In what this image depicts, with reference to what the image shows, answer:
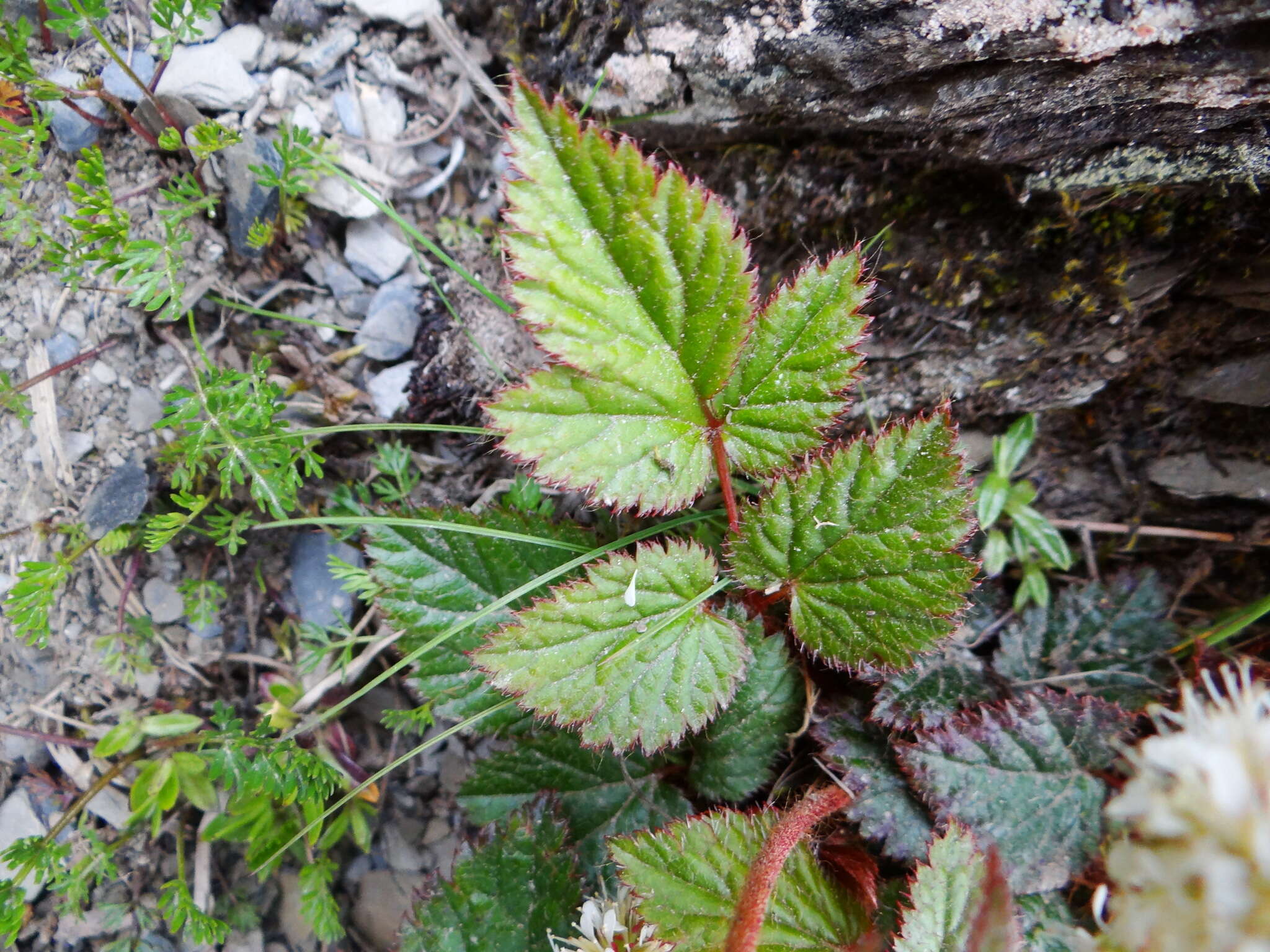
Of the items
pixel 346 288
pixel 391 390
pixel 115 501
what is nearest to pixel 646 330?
pixel 391 390

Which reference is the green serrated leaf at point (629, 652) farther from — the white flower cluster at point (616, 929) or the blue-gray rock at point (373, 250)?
the blue-gray rock at point (373, 250)

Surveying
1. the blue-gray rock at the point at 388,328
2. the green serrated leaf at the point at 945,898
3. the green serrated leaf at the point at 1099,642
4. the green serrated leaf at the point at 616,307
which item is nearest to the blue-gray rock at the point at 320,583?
the blue-gray rock at the point at 388,328

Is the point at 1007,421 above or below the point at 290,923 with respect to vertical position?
above

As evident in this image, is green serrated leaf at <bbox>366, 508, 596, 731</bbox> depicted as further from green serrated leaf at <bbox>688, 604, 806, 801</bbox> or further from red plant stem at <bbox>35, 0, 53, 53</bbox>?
red plant stem at <bbox>35, 0, 53, 53</bbox>

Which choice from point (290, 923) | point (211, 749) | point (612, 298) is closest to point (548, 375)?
point (612, 298)

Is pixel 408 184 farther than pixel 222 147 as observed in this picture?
Yes

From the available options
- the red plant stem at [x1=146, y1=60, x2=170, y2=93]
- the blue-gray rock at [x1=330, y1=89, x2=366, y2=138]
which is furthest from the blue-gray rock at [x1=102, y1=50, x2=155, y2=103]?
the blue-gray rock at [x1=330, y1=89, x2=366, y2=138]

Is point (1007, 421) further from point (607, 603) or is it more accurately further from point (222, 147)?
point (222, 147)
